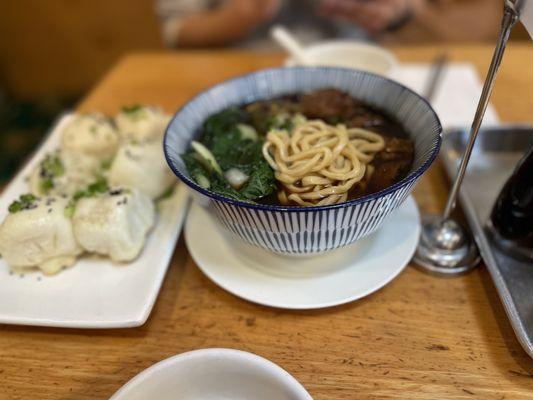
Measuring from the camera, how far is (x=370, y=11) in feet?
8.12

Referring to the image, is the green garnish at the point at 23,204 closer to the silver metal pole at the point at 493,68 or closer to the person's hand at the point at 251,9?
the silver metal pole at the point at 493,68

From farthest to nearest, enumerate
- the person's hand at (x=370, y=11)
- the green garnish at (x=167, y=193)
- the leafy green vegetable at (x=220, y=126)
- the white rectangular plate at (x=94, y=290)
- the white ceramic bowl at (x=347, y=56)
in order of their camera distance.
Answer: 1. the person's hand at (x=370, y=11)
2. the white ceramic bowl at (x=347, y=56)
3. the green garnish at (x=167, y=193)
4. the leafy green vegetable at (x=220, y=126)
5. the white rectangular plate at (x=94, y=290)

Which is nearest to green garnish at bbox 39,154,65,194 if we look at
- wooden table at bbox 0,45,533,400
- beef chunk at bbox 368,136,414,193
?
wooden table at bbox 0,45,533,400

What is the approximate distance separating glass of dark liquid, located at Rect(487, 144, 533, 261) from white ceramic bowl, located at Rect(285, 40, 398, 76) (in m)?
0.88

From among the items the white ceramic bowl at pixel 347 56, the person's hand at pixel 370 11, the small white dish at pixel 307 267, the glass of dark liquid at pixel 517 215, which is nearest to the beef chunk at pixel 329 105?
the small white dish at pixel 307 267

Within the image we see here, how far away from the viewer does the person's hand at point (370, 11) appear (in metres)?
2.47

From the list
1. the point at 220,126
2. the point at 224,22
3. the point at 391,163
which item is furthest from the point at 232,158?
the point at 224,22

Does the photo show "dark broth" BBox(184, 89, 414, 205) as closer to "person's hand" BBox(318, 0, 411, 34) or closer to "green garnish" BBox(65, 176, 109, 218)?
"green garnish" BBox(65, 176, 109, 218)

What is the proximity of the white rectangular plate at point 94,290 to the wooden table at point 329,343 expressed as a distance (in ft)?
0.18

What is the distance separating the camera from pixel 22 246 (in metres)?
1.12

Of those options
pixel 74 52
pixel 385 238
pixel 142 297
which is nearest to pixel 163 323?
pixel 142 297

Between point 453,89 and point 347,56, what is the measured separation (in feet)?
1.54

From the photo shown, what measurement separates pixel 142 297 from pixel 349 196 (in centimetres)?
54

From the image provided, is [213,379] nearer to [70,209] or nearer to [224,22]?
[70,209]
